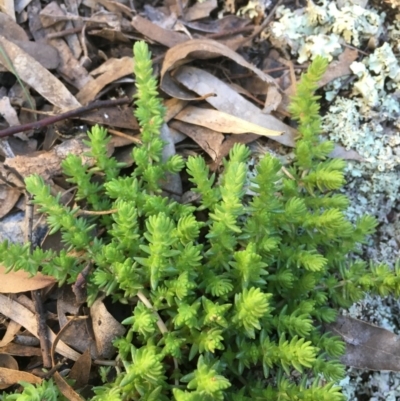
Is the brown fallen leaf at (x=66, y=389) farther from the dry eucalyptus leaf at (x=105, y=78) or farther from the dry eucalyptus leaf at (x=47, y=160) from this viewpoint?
the dry eucalyptus leaf at (x=105, y=78)

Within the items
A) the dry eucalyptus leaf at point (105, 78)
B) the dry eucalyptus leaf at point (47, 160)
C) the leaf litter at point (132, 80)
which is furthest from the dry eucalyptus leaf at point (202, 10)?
the dry eucalyptus leaf at point (47, 160)

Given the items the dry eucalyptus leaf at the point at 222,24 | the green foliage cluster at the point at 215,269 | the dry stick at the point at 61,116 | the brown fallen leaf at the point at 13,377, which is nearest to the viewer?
the green foliage cluster at the point at 215,269

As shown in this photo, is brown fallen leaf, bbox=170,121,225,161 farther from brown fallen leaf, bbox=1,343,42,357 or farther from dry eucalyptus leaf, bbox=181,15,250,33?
brown fallen leaf, bbox=1,343,42,357

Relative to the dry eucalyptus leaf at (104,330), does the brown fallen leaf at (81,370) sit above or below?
below

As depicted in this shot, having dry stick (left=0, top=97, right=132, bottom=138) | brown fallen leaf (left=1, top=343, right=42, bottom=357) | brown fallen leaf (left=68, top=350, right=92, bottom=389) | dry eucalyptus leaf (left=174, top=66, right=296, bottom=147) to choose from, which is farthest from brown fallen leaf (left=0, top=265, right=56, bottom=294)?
dry eucalyptus leaf (left=174, top=66, right=296, bottom=147)

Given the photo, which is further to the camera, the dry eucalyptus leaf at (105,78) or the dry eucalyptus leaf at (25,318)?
the dry eucalyptus leaf at (105,78)

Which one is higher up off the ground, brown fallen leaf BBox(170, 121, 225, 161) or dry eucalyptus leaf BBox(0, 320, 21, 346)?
brown fallen leaf BBox(170, 121, 225, 161)
